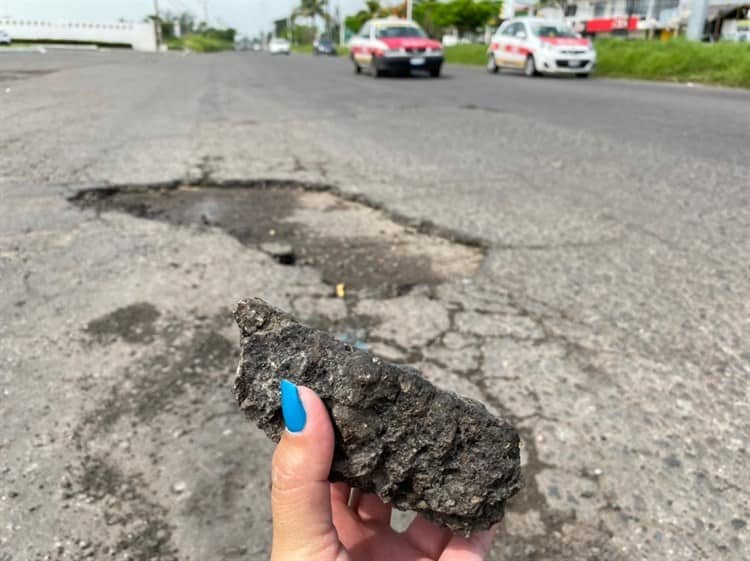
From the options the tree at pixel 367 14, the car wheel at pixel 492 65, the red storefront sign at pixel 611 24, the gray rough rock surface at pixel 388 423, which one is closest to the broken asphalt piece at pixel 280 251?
the gray rough rock surface at pixel 388 423

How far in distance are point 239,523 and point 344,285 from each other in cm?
171

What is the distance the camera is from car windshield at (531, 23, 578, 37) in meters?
16.6

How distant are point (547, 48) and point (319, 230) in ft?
45.6

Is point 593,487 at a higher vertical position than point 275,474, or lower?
lower

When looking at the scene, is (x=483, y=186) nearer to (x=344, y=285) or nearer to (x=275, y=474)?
(x=344, y=285)

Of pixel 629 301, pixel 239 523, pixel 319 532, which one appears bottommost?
pixel 239 523

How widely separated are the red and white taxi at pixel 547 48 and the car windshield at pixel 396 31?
102 inches

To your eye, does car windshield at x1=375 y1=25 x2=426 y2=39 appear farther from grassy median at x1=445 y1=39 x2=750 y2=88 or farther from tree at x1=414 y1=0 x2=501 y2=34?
tree at x1=414 y1=0 x2=501 y2=34

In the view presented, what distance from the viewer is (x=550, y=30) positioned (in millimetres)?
16781

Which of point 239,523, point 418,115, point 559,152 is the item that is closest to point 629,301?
point 239,523

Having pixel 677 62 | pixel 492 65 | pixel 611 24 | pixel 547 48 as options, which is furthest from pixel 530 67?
pixel 611 24

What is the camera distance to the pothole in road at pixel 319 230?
3537mm

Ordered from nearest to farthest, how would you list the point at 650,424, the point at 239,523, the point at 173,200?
the point at 239,523 → the point at 650,424 → the point at 173,200

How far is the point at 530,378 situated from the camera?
2.47 meters
